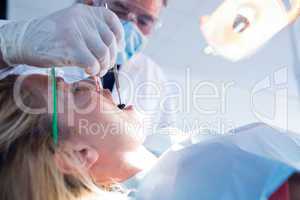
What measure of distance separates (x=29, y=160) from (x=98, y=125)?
0.20 meters

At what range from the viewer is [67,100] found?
3.26 ft

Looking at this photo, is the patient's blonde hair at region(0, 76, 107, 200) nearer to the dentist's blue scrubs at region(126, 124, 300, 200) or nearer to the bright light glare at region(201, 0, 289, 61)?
the dentist's blue scrubs at region(126, 124, 300, 200)

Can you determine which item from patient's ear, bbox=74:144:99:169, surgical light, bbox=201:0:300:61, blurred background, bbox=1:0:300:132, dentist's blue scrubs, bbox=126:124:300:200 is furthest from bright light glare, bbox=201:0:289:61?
patient's ear, bbox=74:144:99:169

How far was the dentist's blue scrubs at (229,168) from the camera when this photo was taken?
713mm

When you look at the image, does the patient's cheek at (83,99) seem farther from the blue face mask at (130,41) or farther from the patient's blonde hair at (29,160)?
the blue face mask at (130,41)

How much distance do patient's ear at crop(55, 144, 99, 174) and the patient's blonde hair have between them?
12mm

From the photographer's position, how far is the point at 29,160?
0.95 metres

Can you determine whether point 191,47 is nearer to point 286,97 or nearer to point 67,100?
point 286,97

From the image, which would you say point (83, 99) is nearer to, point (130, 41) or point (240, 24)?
point (130, 41)

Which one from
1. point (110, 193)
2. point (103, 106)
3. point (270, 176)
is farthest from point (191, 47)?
point (270, 176)

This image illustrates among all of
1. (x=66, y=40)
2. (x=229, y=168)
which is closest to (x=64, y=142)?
(x=66, y=40)

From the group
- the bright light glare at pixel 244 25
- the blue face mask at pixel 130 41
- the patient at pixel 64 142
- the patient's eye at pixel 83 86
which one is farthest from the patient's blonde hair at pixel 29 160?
the bright light glare at pixel 244 25

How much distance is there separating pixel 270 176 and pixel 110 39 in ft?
1.58

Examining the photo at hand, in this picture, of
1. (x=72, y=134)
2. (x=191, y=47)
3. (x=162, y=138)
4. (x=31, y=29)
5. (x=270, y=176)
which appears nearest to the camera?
(x=270, y=176)
